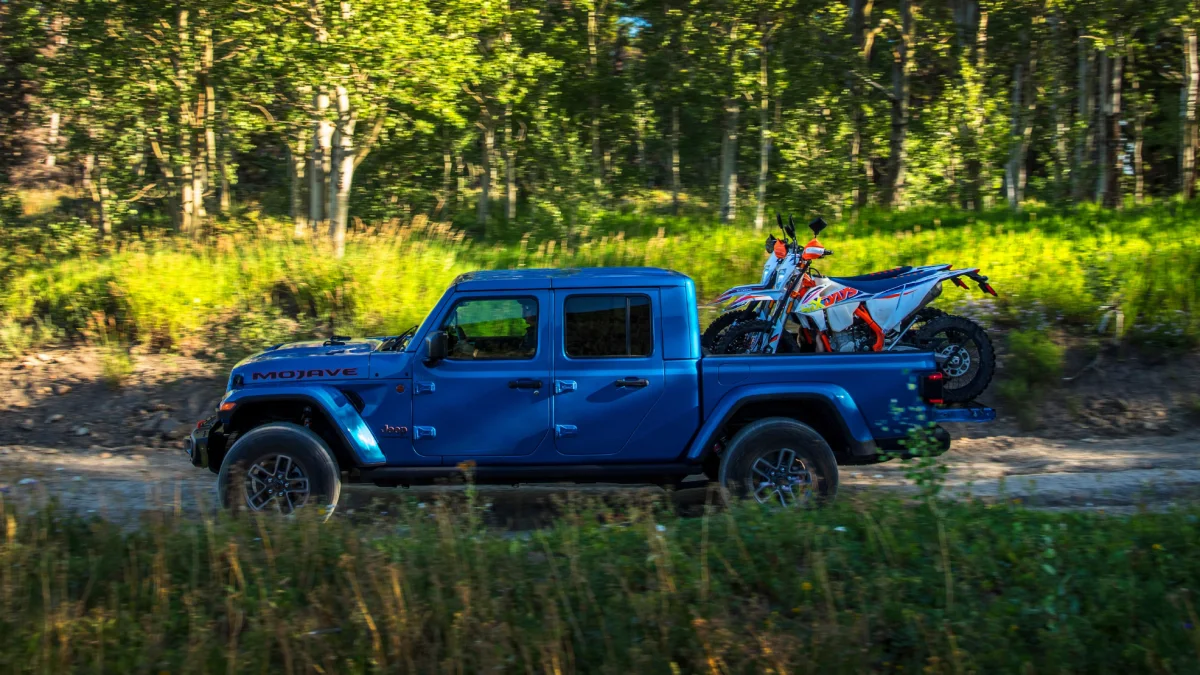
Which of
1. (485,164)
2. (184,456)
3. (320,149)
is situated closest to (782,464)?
(184,456)

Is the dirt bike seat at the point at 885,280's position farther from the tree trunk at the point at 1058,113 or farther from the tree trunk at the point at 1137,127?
the tree trunk at the point at 1137,127

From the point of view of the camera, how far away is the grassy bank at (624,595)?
4664mm

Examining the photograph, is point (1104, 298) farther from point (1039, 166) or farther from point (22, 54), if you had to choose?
point (1039, 166)

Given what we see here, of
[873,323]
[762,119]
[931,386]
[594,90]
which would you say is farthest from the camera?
[594,90]

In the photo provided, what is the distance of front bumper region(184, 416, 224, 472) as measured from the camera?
662 cm

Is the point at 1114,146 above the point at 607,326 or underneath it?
above

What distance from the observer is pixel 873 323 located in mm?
8164

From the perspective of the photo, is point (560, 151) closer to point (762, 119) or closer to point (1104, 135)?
point (762, 119)

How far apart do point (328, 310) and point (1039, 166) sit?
2728cm

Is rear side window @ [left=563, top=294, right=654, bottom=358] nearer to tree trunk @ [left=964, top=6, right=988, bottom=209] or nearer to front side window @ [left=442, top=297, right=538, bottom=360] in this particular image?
front side window @ [left=442, top=297, right=538, bottom=360]

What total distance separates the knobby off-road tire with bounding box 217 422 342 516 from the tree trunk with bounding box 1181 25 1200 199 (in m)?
21.0

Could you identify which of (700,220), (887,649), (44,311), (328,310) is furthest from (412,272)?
(700,220)

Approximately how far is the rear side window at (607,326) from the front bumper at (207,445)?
2.40m

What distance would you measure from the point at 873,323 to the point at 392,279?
6461 millimetres
